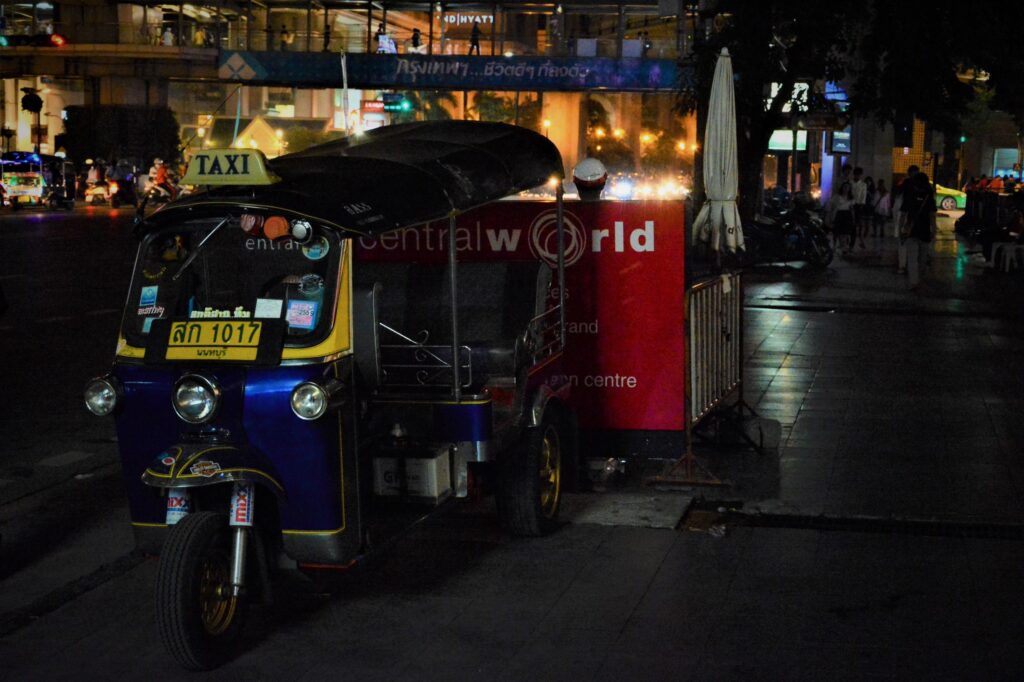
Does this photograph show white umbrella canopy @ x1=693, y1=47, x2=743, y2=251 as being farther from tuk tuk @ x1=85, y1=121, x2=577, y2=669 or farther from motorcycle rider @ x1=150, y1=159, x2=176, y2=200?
motorcycle rider @ x1=150, y1=159, x2=176, y2=200

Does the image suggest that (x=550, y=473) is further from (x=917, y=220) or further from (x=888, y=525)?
(x=917, y=220)

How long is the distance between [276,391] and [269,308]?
17.3 inches

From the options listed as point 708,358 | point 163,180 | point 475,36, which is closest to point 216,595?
point 708,358

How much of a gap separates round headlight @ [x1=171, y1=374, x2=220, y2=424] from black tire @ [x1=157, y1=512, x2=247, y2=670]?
0.42m

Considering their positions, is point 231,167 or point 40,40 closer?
point 231,167

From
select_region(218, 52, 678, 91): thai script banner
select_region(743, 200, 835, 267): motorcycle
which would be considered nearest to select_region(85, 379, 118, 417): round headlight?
select_region(743, 200, 835, 267): motorcycle

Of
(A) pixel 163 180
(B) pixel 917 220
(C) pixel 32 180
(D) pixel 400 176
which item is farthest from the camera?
(C) pixel 32 180

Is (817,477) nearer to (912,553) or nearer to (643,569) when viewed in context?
(912,553)

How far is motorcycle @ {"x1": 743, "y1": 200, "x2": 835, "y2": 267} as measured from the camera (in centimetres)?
2538

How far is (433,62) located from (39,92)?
1230 inches

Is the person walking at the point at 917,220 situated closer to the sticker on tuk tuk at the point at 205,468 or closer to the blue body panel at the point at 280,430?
the blue body panel at the point at 280,430

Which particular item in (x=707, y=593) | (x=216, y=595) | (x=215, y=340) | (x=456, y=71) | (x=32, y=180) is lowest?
(x=707, y=593)

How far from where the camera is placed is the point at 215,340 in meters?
5.63

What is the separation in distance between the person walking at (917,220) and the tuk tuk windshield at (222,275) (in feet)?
52.8
